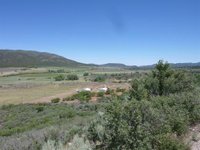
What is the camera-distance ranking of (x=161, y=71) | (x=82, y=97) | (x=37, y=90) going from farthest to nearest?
(x=37, y=90) < (x=82, y=97) < (x=161, y=71)

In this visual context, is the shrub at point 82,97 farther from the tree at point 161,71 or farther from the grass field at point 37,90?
the tree at point 161,71

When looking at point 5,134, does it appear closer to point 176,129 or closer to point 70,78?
point 176,129

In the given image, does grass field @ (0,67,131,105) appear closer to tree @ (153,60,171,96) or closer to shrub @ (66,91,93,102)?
shrub @ (66,91,93,102)

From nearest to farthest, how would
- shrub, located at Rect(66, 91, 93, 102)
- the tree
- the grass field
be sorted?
the tree → shrub, located at Rect(66, 91, 93, 102) → the grass field

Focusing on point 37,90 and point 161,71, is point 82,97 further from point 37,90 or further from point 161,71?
point 161,71

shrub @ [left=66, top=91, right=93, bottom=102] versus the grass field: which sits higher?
shrub @ [left=66, top=91, right=93, bottom=102]

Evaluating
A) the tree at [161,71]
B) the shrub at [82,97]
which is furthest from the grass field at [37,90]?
the tree at [161,71]

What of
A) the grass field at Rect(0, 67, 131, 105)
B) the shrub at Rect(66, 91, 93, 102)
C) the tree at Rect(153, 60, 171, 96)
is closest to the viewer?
the tree at Rect(153, 60, 171, 96)

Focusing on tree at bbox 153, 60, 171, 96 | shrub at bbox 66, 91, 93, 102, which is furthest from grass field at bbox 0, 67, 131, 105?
tree at bbox 153, 60, 171, 96

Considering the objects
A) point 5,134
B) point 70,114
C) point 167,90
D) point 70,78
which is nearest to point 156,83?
point 167,90

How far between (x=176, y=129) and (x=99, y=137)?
139 inches

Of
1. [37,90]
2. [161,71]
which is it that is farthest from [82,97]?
[161,71]

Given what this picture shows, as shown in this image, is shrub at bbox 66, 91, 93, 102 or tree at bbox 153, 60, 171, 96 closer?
tree at bbox 153, 60, 171, 96

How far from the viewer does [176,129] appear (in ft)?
47.1
